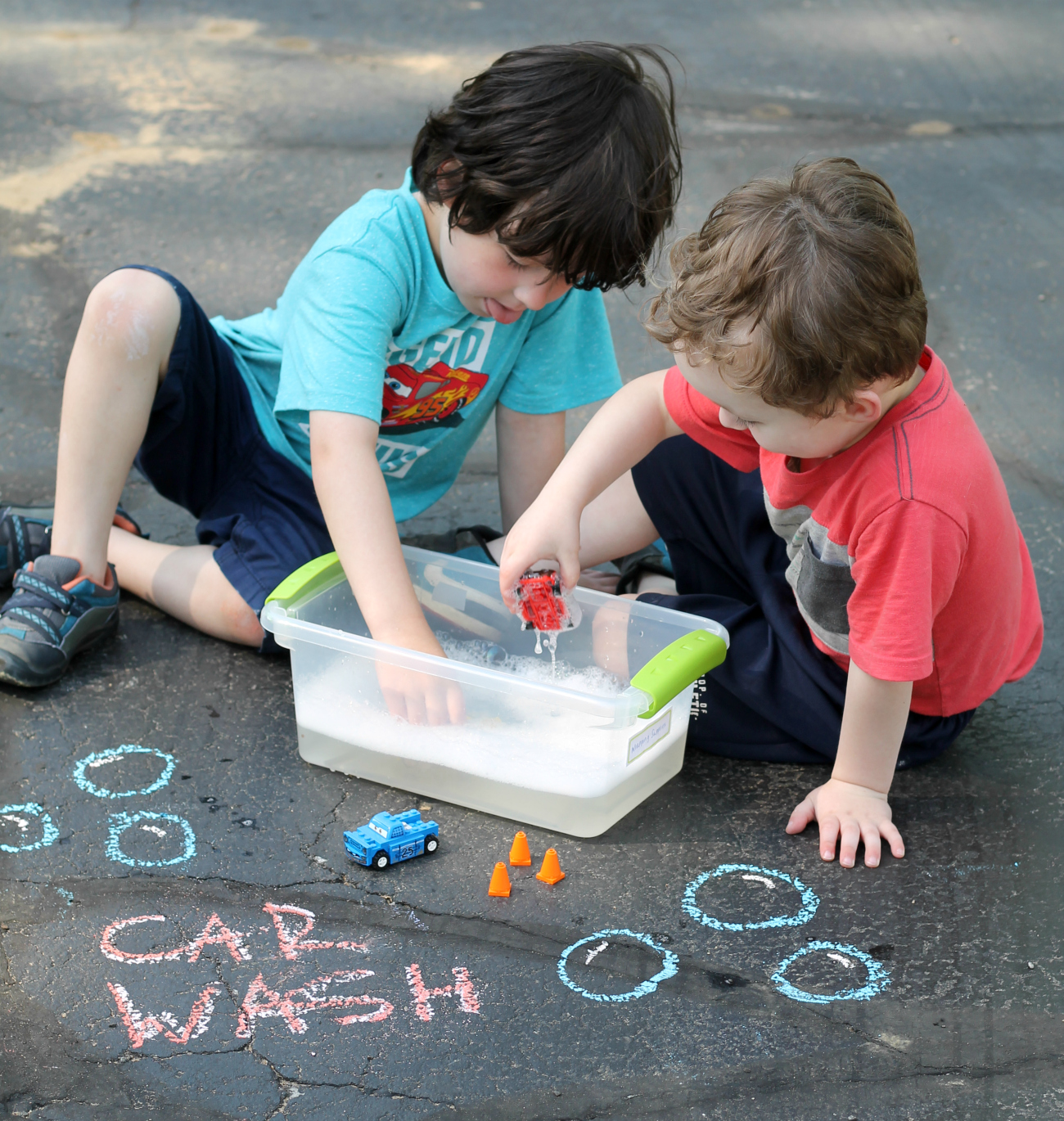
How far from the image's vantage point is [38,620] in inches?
68.4

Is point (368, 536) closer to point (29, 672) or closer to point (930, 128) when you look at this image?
point (29, 672)

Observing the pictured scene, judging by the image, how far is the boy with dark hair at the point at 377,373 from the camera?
151 centimetres

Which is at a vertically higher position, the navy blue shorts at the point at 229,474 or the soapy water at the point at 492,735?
the navy blue shorts at the point at 229,474

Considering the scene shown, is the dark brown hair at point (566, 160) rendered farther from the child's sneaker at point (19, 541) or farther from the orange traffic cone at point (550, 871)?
the child's sneaker at point (19, 541)

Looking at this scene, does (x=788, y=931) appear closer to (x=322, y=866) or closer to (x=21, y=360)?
(x=322, y=866)

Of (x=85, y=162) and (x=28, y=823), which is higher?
(x=85, y=162)

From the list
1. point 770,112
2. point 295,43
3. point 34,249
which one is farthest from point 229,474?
point 295,43

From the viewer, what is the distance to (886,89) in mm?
4113

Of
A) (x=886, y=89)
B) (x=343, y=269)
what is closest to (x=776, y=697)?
(x=343, y=269)

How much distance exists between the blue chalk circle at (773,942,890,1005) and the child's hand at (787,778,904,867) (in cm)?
14

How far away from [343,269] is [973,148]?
2685mm

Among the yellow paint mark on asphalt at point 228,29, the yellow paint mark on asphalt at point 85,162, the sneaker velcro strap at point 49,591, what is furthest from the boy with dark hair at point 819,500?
the yellow paint mark on asphalt at point 228,29

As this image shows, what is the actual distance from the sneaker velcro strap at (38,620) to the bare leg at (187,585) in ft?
0.65

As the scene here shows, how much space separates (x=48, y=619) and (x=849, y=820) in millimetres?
1094
